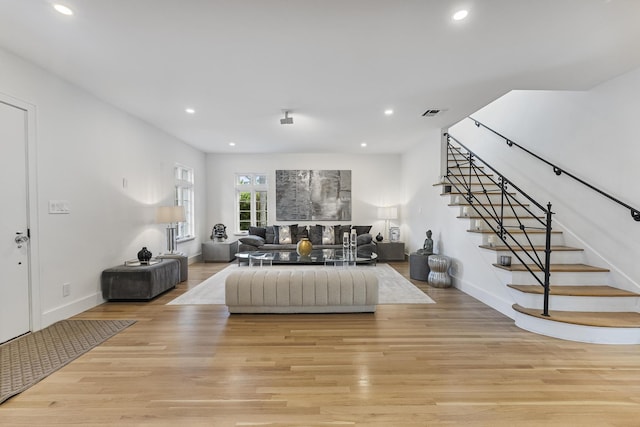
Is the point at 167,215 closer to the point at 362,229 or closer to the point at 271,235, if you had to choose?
the point at 271,235

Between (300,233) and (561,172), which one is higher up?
(561,172)

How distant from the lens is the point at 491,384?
7.11ft

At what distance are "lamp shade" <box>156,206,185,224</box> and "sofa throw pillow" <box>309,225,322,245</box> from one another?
10.3 ft

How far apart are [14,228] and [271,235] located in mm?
4904

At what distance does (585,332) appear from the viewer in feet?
9.39

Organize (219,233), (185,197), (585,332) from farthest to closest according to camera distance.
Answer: (219,233), (185,197), (585,332)

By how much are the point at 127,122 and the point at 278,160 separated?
3.89 metres

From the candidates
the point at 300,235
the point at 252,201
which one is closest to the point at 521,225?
the point at 300,235

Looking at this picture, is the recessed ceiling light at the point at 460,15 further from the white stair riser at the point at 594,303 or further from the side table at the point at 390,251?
the side table at the point at 390,251

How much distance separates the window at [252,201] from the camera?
8109 mm

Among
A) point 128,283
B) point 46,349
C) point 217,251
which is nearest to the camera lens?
point 46,349

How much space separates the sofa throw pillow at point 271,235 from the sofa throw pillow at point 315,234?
0.89m

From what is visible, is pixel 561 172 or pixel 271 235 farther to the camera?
pixel 271 235

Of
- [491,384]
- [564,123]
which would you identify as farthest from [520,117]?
[491,384]
